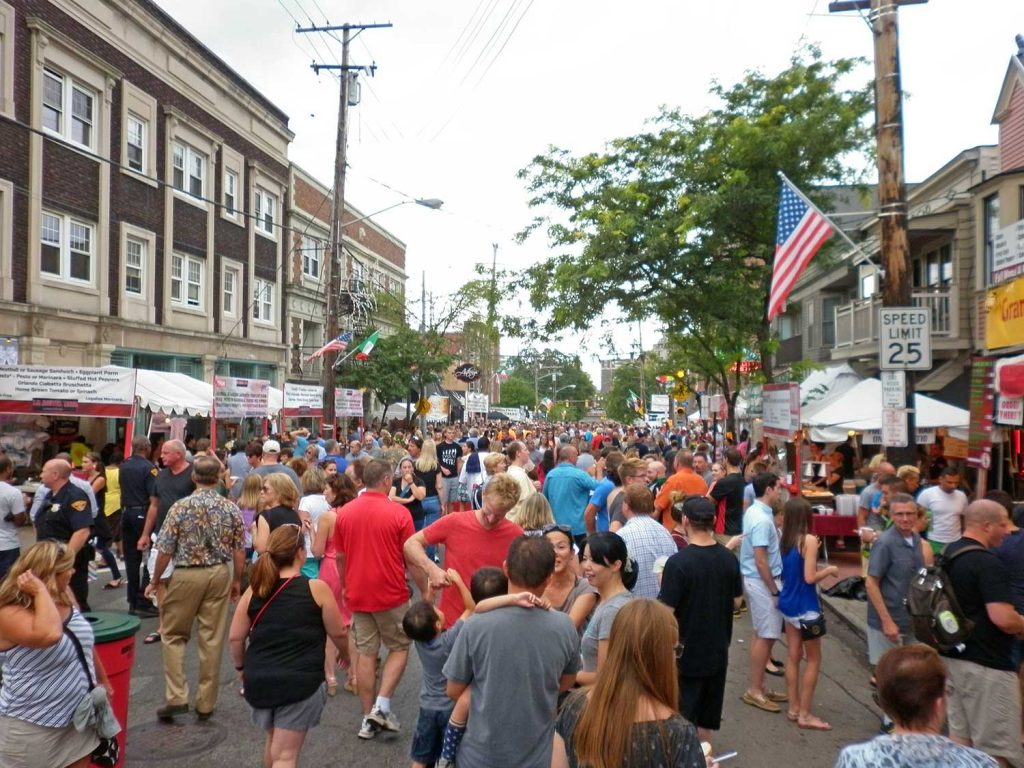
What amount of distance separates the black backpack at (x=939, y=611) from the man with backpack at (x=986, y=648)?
0.03 m

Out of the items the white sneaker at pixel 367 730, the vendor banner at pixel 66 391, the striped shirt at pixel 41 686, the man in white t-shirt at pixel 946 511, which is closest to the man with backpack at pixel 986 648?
the white sneaker at pixel 367 730

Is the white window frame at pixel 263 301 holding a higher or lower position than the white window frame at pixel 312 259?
lower

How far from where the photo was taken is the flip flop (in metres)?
5.93

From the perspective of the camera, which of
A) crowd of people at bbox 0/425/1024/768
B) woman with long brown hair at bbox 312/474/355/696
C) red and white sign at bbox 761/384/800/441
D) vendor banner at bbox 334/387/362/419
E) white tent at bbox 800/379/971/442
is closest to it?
crowd of people at bbox 0/425/1024/768

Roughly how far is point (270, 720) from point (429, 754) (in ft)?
2.81

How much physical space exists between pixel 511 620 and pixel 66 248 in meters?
18.7

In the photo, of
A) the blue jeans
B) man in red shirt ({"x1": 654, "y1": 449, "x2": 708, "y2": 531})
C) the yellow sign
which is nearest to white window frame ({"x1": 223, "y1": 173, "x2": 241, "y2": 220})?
the blue jeans

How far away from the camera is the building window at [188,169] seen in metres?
22.9

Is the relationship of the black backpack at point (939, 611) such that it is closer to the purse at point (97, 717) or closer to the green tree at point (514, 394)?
the purse at point (97, 717)

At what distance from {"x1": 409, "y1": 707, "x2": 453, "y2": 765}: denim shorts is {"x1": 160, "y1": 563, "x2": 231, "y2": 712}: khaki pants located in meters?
2.36

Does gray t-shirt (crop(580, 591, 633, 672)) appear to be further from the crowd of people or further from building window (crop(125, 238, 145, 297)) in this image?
building window (crop(125, 238, 145, 297))

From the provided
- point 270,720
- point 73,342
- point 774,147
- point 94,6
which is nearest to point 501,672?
point 270,720

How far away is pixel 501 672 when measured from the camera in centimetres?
334

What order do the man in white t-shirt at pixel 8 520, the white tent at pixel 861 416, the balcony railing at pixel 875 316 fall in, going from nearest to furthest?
the man in white t-shirt at pixel 8 520 → the white tent at pixel 861 416 → the balcony railing at pixel 875 316
